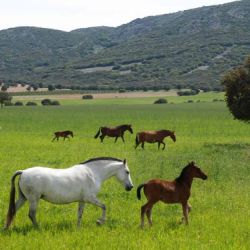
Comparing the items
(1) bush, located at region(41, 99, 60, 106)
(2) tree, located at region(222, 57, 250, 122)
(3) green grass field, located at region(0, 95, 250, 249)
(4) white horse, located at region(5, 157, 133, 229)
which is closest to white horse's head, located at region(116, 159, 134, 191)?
(4) white horse, located at region(5, 157, 133, 229)

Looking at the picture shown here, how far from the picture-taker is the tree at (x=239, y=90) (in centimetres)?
3722

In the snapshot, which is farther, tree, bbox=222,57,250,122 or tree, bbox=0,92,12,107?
tree, bbox=0,92,12,107

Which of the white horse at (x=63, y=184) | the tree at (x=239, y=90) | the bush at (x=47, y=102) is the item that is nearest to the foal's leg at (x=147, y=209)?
the white horse at (x=63, y=184)

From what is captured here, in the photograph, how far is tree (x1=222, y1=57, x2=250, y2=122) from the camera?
3722 cm

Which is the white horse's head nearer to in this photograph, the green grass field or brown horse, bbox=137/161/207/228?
brown horse, bbox=137/161/207/228

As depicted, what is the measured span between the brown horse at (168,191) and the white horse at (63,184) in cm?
77

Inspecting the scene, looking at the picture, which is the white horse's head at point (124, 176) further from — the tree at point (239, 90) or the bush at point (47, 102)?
the bush at point (47, 102)

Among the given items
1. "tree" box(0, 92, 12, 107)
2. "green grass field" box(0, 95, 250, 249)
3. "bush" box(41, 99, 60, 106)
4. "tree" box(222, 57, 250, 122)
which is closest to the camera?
"green grass field" box(0, 95, 250, 249)

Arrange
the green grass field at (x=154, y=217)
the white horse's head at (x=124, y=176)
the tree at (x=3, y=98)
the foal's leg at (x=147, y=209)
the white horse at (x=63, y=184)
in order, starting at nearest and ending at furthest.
→ the green grass field at (x=154, y=217)
the white horse at (x=63, y=184)
the foal's leg at (x=147, y=209)
the white horse's head at (x=124, y=176)
the tree at (x=3, y=98)

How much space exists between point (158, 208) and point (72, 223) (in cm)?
323

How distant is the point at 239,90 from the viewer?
3753 cm

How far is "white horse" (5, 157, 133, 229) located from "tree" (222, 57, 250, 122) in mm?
25334

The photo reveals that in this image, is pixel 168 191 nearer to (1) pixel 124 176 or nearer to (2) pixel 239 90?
(1) pixel 124 176

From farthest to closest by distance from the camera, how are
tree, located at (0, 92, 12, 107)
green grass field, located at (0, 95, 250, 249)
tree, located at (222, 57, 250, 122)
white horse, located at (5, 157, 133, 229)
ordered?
tree, located at (0, 92, 12, 107) → tree, located at (222, 57, 250, 122) → white horse, located at (5, 157, 133, 229) → green grass field, located at (0, 95, 250, 249)
